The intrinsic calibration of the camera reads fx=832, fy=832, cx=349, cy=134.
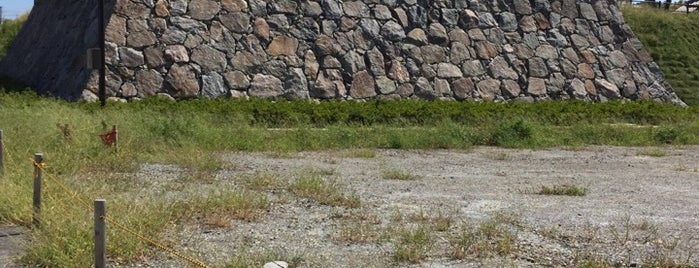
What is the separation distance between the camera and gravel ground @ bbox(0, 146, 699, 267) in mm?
7402

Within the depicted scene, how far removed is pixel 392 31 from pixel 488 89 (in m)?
3.39

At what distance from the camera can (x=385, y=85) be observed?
23.5 m

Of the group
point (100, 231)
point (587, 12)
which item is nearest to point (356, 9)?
point (587, 12)

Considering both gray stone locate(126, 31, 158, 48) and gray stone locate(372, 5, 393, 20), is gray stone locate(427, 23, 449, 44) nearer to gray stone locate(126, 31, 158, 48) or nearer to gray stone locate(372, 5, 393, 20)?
gray stone locate(372, 5, 393, 20)

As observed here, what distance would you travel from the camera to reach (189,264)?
691cm

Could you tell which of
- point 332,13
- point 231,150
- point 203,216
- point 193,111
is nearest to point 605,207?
point 203,216

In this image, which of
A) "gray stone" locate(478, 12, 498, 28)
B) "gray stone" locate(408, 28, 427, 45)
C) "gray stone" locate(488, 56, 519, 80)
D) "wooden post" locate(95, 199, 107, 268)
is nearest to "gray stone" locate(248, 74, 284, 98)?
"gray stone" locate(408, 28, 427, 45)

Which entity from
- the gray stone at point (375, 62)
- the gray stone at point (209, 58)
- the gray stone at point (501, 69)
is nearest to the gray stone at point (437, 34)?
the gray stone at point (501, 69)

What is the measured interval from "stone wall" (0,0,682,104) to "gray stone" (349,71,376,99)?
0.03 m

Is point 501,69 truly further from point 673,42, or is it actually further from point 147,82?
point 673,42

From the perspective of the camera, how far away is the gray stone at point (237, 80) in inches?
860

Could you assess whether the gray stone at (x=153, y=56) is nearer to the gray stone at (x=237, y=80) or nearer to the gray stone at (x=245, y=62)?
the gray stone at (x=237, y=80)

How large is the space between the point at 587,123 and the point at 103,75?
12.1m

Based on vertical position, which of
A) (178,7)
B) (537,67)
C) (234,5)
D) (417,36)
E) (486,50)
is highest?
(234,5)
